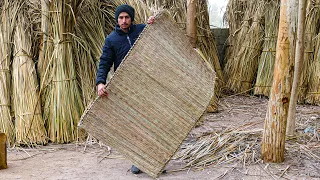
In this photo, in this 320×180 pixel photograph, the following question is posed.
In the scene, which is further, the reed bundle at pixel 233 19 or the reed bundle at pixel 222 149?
the reed bundle at pixel 233 19

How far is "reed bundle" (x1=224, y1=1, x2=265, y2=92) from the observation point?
5.99 m

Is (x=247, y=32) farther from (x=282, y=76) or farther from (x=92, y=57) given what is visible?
(x=282, y=76)

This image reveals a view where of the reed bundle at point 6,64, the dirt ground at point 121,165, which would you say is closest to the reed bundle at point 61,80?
the dirt ground at point 121,165

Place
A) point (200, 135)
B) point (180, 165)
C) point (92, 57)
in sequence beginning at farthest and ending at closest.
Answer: point (92, 57) < point (200, 135) < point (180, 165)

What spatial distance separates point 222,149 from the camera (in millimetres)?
3424

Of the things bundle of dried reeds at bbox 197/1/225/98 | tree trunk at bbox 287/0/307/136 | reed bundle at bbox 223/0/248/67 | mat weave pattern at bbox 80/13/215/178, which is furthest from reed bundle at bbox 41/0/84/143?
reed bundle at bbox 223/0/248/67

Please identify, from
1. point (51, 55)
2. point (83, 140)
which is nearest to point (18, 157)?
point (83, 140)

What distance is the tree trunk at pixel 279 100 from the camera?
9.69 feet

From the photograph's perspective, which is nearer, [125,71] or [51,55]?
[125,71]

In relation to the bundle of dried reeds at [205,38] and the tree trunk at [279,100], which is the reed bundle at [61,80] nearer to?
the bundle of dried reeds at [205,38]

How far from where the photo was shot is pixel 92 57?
453 centimetres

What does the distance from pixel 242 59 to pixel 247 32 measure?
424 mm

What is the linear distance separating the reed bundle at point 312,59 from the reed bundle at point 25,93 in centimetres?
347

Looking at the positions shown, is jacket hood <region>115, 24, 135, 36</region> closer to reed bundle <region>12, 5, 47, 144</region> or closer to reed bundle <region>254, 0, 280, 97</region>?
reed bundle <region>12, 5, 47, 144</region>
